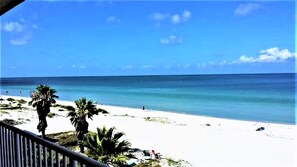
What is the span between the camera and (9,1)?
12.5ft

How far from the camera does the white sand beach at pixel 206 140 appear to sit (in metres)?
30.0

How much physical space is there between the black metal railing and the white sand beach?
81.4 ft

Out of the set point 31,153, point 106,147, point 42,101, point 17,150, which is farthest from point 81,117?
point 31,153

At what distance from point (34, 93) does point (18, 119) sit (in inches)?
575

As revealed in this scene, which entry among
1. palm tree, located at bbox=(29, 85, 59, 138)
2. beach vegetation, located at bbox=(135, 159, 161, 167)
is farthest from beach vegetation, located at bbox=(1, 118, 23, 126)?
beach vegetation, located at bbox=(135, 159, 161, 167)

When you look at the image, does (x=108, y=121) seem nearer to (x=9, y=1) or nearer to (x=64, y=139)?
(x=64, y=139)

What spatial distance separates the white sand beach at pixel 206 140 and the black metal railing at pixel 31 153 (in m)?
24.8

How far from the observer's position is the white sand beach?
3002 centimetres

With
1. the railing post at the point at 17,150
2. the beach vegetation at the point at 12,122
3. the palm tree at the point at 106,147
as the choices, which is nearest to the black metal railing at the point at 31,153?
the railing post at the point at 17,150

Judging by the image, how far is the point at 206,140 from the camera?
123ft

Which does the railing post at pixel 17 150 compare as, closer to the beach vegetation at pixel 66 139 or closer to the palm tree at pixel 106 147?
the palm tree at pixel 106 147

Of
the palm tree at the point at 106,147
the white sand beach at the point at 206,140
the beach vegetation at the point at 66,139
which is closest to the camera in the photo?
the palm tree at the point at 106,147

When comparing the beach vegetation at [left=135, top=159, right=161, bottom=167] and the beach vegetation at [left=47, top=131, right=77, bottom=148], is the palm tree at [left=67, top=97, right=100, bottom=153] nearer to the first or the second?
the beach vegetation at [left=47, top=131, right=77, bottom=148]

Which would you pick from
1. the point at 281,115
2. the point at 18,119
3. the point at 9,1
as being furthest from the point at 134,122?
the point at 9,1
